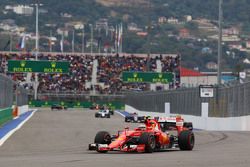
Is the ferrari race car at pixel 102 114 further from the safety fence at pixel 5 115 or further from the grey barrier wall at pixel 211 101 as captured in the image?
the safety fence at pixel 5 115

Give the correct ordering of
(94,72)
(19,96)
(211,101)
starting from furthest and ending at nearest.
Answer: (94,72), (19,96), (211,101)

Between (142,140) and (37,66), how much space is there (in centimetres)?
7058

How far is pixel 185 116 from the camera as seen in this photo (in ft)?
178

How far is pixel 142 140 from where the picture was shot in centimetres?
1973

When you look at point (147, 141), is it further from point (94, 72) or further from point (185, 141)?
point (94, 72)

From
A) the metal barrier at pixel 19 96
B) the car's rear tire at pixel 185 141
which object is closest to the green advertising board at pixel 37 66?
the metal barrier at pixel 19 96

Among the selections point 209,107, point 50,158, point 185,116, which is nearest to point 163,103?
point 185,116

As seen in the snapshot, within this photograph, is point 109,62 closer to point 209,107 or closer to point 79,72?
point 79,72

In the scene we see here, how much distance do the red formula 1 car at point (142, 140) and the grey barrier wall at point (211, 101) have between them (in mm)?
17050

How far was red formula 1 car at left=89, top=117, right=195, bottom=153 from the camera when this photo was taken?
19.7 metres

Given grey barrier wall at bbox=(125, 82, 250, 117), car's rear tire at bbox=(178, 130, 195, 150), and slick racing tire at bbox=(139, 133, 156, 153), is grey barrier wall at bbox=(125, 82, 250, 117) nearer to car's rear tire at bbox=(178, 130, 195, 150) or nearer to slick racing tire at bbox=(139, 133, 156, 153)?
car's rear tire at bbox=(178, 130, 195, 150)

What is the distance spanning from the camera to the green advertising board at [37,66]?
8902 centimetres

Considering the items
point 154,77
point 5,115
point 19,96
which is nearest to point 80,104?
point 154,77

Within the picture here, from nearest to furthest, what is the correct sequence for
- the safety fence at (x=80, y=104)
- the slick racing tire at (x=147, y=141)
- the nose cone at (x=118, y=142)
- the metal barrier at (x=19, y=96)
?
the slick racing tire at (x=147, y=141) → the nose cone at (x=118, y=142) → the metal barrier at (x=19, y=96) → the safety fence at (x=80, y=104)
